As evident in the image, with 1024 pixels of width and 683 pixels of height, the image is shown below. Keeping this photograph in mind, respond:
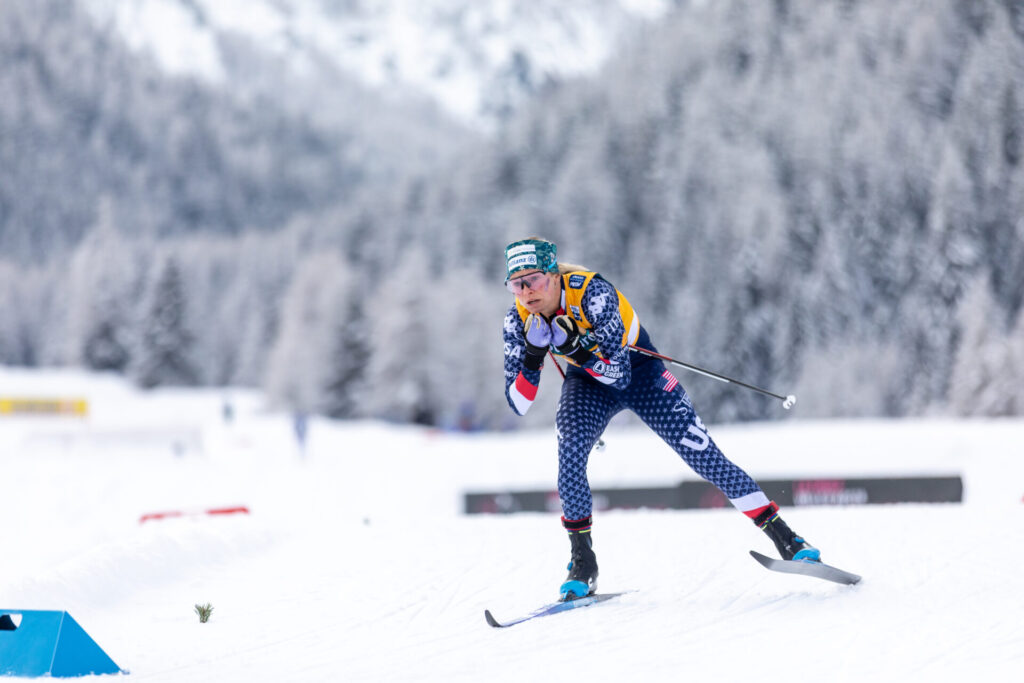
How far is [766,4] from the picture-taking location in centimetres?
7950

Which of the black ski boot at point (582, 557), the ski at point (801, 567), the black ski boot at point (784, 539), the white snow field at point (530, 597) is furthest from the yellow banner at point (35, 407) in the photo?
the ski at point (801, 567)

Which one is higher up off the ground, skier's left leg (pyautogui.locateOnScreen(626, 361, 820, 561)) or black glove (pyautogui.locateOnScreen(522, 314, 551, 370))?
black glove (pyautogui.locateOnScreen(522, 314, 551, 370))

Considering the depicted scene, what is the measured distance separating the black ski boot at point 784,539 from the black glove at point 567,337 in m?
1.36

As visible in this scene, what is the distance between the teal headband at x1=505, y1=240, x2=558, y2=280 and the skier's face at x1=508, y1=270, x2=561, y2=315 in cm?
3

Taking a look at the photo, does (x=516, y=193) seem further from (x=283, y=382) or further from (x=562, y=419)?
(x=562, y=419)

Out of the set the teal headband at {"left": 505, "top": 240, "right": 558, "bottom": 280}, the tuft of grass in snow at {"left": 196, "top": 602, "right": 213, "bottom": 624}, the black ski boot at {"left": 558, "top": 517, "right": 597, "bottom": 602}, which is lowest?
the tuft of grass in snow at {"left": 196, "top": 602, "right": 213, "bottom": 624}

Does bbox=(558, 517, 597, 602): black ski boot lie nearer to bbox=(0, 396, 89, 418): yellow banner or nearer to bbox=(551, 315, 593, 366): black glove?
bbox=(551, 315, 593, 366): black glove

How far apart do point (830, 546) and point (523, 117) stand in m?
77.6

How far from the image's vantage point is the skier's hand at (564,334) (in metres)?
4.70

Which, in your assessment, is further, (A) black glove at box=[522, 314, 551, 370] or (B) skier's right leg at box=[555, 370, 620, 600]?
(B) skier's right leg at box=[555, 370, 620, 600]

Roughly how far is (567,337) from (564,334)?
2 centimetres

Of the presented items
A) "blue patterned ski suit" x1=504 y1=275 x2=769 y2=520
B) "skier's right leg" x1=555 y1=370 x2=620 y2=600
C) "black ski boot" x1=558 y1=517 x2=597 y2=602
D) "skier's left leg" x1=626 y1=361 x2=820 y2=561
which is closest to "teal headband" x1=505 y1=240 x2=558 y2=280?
"blue patterned ski suit" x1=504 y1=275 x2=769 y2=520

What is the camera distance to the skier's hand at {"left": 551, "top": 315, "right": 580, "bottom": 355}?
4.70m

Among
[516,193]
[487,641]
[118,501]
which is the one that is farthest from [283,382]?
[487,641]
